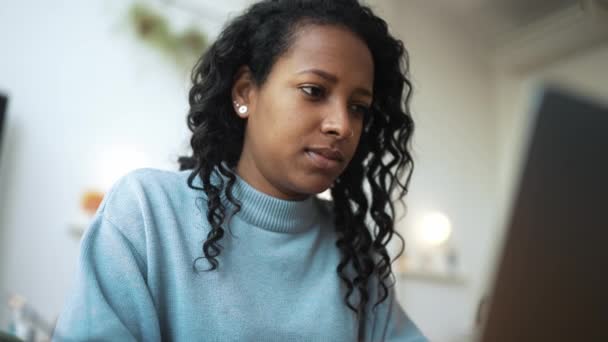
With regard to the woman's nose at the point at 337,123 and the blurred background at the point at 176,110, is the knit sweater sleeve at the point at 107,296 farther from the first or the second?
the blurred background at the point at 176,110

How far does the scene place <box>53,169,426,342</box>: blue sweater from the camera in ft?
2.18

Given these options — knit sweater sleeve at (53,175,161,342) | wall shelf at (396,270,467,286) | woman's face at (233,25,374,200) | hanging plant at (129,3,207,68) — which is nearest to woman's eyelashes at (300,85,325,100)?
woman's face at (233,25,374,200)

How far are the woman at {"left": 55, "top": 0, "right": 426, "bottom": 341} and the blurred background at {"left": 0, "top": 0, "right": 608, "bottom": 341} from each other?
0.32 m

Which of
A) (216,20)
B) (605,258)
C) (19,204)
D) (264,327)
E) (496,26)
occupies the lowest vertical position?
(19,204)

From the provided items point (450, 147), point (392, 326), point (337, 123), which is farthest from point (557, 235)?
point (450, 147)

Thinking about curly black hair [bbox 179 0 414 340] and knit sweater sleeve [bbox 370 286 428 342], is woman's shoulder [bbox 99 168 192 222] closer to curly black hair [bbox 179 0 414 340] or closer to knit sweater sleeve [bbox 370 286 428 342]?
curly black hair [bbox 179 0 414 340]

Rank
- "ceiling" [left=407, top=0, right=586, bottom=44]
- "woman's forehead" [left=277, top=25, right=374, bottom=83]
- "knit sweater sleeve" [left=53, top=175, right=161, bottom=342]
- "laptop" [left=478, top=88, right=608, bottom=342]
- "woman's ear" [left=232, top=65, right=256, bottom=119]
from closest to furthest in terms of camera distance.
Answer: "laptop" [left=478, top=88, right=608, bottom=342]
"knit sweater sleeve" [left=53, top=175, right=161, bottom=342]
"woman's forehead" [left=277, top=25, right=374, bottom=83]
"woman's ear" [left=232, top=65, right=256, bottom=119]
"ceiling" [left=407, top=0, right=586, bottom=44]

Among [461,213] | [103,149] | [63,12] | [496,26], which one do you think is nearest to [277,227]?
[103,149]

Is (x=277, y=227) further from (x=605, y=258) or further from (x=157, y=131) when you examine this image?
(x=157, y=131)

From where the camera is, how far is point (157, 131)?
229 centimetres

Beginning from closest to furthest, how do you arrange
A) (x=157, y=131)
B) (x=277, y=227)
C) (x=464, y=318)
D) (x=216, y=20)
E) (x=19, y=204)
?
(x=277, y=227), (x=19, y=204), (x=157, y=131), (x=216, y=20), (x=464, y=318)

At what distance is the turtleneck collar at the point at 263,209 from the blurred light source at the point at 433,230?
7.32ft

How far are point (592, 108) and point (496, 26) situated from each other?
3.25 meters

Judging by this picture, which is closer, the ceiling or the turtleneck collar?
the turtleneck collar
